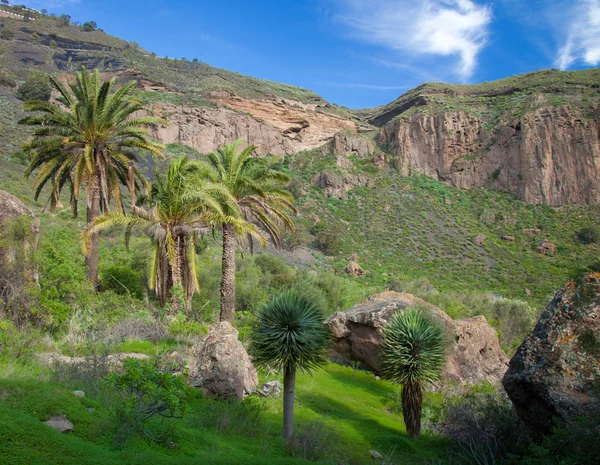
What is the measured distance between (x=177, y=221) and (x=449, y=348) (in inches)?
494

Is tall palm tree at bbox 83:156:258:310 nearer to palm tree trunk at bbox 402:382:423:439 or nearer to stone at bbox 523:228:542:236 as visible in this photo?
palm tree trunk at bbox 402:382:423:439

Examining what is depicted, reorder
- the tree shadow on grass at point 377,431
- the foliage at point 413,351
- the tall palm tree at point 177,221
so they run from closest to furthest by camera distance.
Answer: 1. the tree shadow on grass at point 377,431
2. the foliage at point 413,351
3. the tall palm tree at point 177,221

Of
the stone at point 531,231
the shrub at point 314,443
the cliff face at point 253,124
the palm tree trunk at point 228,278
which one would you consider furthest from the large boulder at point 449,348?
the cliff face at point 253,124

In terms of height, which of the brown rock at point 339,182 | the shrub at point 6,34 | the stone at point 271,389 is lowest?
the stone at point 271,389

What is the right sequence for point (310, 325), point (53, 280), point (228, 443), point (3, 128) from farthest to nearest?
point (3, 128)
point (53, 280)
point (310, 325)
point (228, 443)

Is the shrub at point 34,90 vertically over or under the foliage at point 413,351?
over

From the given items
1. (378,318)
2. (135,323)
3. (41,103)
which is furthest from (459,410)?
(41,103)

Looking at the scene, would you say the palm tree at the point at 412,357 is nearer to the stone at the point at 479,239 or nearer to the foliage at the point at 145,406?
the foliage at the point at 145,406

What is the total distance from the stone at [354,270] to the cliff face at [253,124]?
3140 cm

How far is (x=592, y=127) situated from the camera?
6297 centimetres

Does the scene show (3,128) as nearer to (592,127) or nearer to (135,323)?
(135,323)

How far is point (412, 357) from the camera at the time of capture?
12.0 m

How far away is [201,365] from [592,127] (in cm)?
7157

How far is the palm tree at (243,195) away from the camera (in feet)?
55.5
